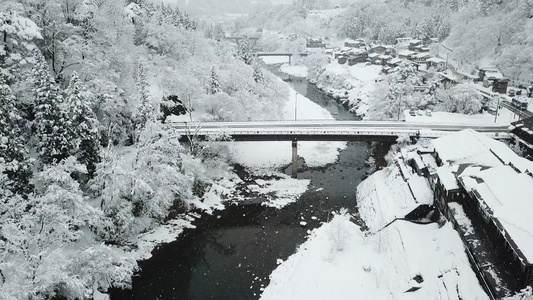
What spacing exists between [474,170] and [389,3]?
555 feet

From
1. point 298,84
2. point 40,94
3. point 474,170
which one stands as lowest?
point 298,84

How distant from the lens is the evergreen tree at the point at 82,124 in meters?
30.2

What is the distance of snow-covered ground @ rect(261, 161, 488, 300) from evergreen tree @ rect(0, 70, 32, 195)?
18.5 m

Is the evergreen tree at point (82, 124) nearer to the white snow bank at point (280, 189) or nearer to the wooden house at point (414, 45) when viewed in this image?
the white snow bank at point (280, 189)

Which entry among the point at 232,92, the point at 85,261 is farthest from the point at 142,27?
the point at 85,261

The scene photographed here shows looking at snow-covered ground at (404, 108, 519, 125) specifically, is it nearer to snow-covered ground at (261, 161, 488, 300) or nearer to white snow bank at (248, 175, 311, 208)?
white snow bank at (248, 175, 311, 208)

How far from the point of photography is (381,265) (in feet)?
92.0

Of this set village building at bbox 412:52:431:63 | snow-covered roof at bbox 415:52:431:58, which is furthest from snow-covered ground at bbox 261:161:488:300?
snow-covered roof at bbox 415:52:431:58

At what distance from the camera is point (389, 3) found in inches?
7042

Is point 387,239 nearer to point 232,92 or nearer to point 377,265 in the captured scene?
point 377,265

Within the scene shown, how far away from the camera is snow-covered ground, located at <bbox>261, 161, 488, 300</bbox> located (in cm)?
2508

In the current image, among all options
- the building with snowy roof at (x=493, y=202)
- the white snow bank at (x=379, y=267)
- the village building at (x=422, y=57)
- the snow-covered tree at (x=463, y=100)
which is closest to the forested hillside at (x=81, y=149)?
the white snow bank at (x=379, y=267)

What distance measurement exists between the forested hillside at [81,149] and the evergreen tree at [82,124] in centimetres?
9

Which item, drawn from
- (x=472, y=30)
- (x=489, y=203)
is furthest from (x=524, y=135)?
(x=472, y=30)
